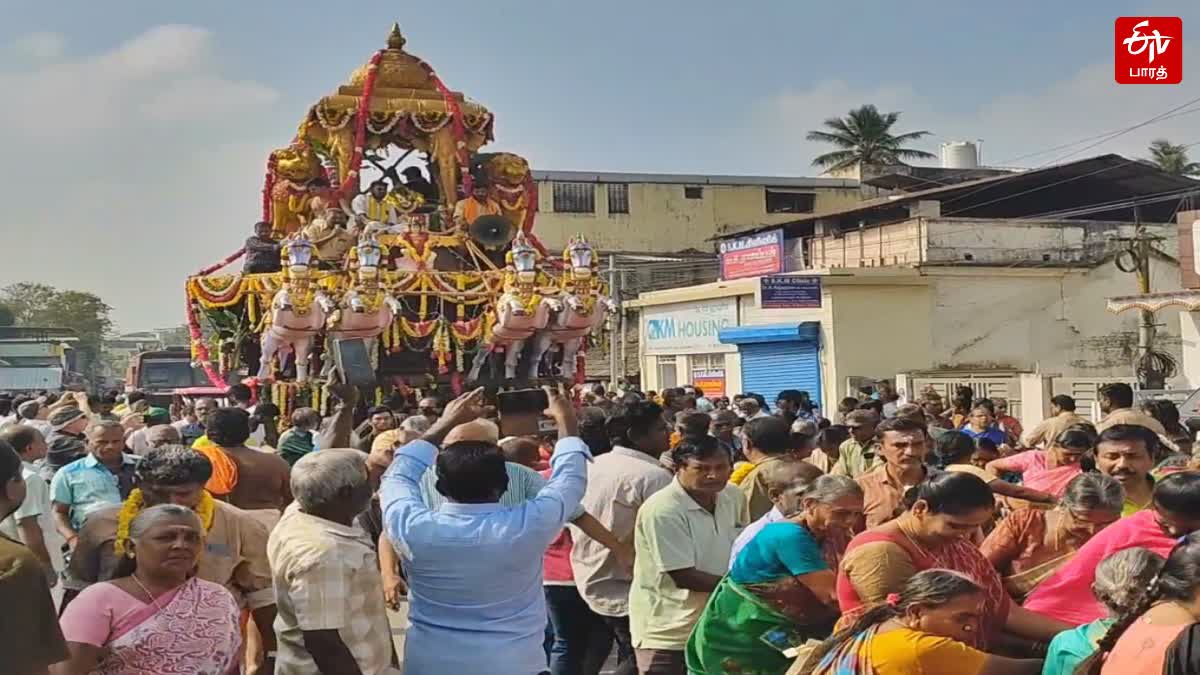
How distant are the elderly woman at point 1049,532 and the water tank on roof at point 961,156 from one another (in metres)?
38.5

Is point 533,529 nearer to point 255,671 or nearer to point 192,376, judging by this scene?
point 255,671

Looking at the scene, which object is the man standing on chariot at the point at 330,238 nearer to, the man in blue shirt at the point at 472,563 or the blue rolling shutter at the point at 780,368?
the blue rolling shutter at the point at 780,368

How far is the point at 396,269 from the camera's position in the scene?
19.3 metres

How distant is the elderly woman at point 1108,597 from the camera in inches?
120

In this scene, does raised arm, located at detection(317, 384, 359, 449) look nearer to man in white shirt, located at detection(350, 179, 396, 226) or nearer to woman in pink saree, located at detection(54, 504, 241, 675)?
woman in pink saree, located at detection(54, 504, 241, 675)

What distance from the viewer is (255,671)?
4523 mm

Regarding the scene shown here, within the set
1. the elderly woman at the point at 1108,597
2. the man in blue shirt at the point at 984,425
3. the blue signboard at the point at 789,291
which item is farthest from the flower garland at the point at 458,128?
the elderly woman at the point at 1108,597

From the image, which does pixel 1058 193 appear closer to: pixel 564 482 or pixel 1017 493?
pixel 1017 493

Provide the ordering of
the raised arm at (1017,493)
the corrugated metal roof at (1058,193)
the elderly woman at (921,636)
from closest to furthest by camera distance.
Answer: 1. the elderly woman at (921,636)
2. the raised arm at (1017,493)
3. the corrugated metal roof at (1058,193)

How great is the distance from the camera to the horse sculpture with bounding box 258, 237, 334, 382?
17484 millimetres

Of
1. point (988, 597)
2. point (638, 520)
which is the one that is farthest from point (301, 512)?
point (988, 597)

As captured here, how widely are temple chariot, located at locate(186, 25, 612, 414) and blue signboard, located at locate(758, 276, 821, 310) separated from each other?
4917 mm

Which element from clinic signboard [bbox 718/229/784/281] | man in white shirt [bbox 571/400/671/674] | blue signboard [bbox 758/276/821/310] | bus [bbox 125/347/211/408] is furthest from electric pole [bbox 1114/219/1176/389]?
bus [bbox 125/347/211/408]

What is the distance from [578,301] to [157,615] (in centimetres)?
1556
